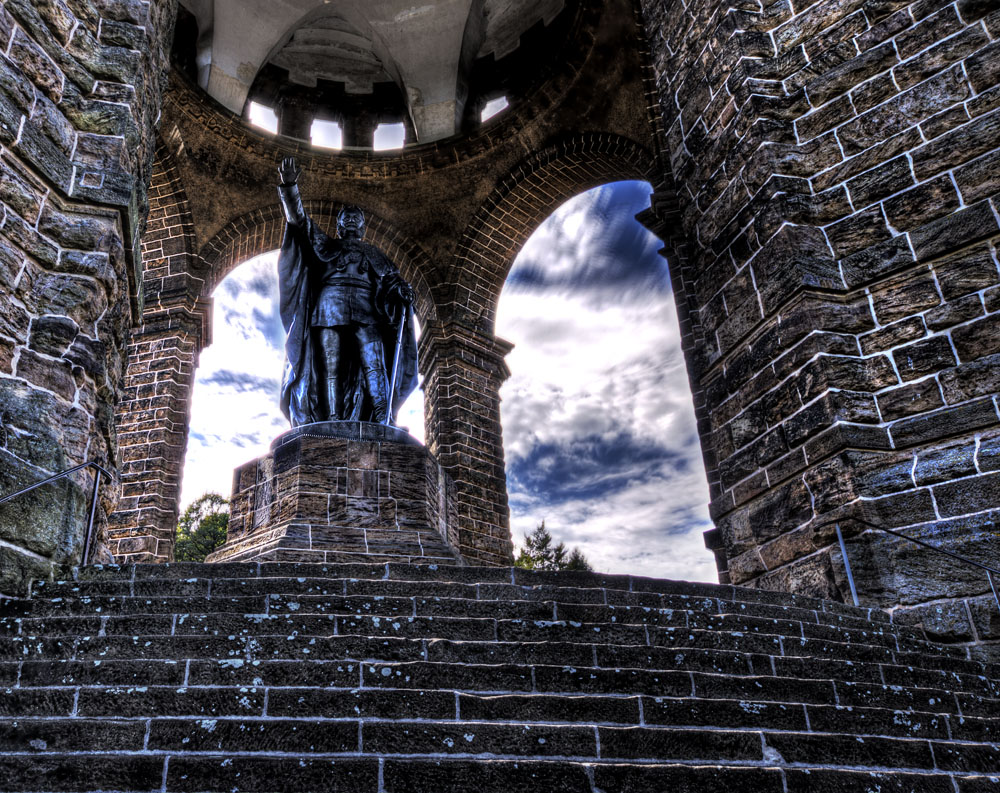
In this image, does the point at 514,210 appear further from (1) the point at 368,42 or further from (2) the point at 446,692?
(2) the point at 446,692

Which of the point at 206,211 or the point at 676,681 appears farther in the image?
the point at 206,211

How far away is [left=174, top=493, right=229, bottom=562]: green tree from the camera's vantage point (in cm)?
2289

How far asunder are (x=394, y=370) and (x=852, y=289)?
354 cm

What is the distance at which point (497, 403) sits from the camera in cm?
1214

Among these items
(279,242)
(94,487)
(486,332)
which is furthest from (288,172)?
(279,242)

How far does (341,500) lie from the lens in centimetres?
564

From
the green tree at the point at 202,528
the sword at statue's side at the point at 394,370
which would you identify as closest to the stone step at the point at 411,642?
the sword at statue's side at the point at 394,370

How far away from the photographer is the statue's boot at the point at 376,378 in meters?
6.61

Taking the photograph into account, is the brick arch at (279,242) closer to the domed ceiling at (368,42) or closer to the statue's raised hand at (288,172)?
the domed ceiling at (368,42)

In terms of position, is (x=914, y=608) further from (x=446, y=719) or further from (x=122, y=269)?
(x=122, y=269)

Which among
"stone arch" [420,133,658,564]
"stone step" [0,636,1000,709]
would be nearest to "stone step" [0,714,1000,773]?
"stone step" [0,636,1000,709]

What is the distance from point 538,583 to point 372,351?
3.63 metres

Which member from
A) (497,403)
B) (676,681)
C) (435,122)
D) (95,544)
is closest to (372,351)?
(95,544)

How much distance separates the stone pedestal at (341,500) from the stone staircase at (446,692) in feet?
6.16
